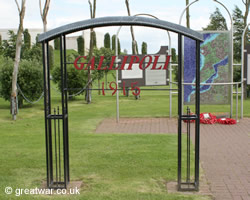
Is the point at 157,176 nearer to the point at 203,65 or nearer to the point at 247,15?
the point at 203,65

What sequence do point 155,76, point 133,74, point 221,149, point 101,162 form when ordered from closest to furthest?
1. point 101,162
2. point 221,149
3. point 155,76
4. point 133,74

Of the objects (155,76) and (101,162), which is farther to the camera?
(155,76)

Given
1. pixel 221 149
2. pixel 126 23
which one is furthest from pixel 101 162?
pixel 126 23

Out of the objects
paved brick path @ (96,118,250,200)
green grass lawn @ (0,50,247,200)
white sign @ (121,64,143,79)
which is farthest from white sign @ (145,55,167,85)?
green grass lawn @ (0,50,247,200)

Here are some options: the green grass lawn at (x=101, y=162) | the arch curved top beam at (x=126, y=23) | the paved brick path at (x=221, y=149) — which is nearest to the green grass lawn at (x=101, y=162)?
the green grass lawn at (x=101, y=162)

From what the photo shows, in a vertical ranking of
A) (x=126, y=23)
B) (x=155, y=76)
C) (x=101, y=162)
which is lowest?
(x=101, y=162)

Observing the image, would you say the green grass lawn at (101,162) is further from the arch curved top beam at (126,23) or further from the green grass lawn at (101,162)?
the arch curved top beam at (126,23)

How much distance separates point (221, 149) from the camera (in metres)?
7.30

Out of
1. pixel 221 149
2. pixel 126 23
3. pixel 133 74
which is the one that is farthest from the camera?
pixel 133 74

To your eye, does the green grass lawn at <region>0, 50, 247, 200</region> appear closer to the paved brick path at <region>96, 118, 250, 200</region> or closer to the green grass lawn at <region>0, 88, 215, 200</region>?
the green grass lawn at <region>0, 88, 215, 200</region>

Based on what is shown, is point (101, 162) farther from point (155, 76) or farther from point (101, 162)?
point (155, 76)

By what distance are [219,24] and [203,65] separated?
100ft

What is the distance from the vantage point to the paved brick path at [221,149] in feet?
16.2

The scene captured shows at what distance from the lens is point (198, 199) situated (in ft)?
14.7
